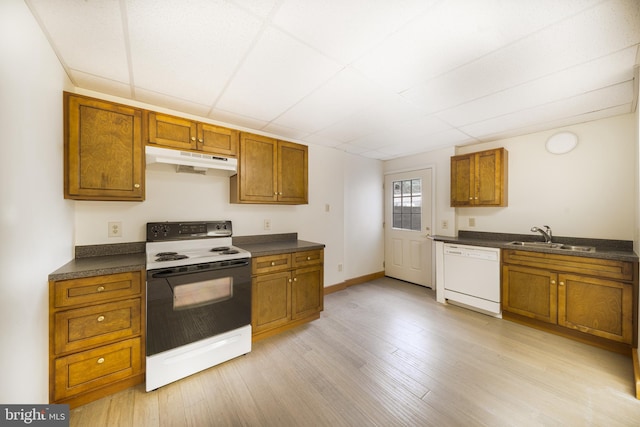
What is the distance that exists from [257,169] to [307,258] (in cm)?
120

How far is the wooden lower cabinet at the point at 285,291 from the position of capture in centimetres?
235

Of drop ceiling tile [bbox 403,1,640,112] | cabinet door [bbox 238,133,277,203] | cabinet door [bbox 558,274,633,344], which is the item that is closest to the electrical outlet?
cabinet door [bbox 238,133,277,203]

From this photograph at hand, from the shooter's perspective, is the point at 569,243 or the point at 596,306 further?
the point at 569,243

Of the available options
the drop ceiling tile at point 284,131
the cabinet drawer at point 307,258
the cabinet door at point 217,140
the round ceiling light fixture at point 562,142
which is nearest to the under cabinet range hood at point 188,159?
the cabinet door at point 217,140

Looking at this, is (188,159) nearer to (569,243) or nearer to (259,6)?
(259,6)

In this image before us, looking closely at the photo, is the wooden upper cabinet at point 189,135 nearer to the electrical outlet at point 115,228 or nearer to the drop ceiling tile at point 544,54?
the electrical outlet at point 115,228

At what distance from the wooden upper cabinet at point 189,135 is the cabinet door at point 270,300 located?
141 centimetres

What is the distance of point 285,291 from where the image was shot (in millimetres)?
2539

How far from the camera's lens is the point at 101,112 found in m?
1.84

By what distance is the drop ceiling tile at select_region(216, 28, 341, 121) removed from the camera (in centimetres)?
151

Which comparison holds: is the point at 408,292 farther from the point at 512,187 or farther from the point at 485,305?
the point at 512,187

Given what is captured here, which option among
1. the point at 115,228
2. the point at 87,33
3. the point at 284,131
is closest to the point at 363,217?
the point at 284,131

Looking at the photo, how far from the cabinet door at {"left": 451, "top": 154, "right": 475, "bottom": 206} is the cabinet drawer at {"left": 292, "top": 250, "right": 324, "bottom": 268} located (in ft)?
7.40

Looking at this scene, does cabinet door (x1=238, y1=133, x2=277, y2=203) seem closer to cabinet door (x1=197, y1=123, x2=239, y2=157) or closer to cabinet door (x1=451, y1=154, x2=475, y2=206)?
cabinet door (x1=197, y1=123, x2=239, y2=157)
